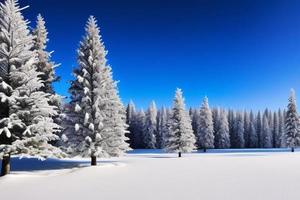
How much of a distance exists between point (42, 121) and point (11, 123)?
67.0 inches

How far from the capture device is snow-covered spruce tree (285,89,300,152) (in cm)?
6225

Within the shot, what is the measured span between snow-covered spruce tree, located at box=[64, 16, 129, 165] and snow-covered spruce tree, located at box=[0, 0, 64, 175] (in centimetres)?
549

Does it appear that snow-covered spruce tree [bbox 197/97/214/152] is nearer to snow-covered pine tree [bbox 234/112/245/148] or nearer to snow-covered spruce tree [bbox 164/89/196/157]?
snow-covered spruce tree [bbox 164/89/196/157]

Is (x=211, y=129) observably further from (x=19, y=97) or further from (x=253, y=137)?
(x=19, y=97)

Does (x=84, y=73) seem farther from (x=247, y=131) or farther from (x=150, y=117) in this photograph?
(x=247, y=131)

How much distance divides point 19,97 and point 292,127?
58.4 metres

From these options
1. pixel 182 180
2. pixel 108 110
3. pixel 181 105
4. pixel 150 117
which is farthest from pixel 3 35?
pixel 150 117

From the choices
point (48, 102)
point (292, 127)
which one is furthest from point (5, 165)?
point (292, 127)

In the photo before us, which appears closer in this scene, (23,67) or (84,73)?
(23,67)

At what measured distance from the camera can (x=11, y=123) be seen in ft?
57.8

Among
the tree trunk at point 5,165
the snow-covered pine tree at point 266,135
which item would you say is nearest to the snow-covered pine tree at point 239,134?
the snow-covered pine tree at point 266,135

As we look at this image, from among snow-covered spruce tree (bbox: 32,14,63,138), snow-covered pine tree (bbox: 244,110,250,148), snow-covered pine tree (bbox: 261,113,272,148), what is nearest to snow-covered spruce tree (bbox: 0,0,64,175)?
snow-covered spruce tree (bbox: 32,14,63,138)

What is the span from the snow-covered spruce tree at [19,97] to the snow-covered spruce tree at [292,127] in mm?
54760

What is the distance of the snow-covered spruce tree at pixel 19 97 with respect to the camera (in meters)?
18.1
